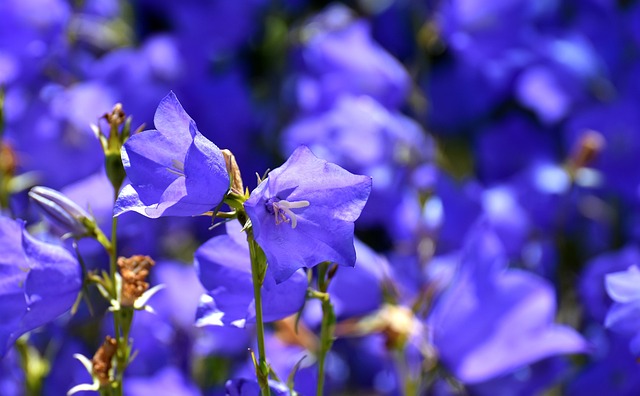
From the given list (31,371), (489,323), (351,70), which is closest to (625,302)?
(489,323)

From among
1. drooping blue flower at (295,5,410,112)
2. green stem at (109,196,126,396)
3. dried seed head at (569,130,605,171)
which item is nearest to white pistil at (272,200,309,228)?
green stem at (109,196,126,396)

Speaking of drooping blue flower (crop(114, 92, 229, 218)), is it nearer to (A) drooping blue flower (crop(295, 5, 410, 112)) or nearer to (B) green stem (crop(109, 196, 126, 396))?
(B) green stem (crop(109, 196, 126, 396))

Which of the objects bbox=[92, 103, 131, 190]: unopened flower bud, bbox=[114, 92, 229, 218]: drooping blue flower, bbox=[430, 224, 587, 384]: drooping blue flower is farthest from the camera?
bbox=[430, 224, 587, 384]: drooping blue flower

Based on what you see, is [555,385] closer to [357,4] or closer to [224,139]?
[224,139]

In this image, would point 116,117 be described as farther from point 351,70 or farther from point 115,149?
point 351,70

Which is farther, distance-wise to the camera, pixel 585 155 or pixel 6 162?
pixel 585 155

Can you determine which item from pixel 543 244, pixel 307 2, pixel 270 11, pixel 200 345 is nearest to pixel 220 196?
pixel 200 345

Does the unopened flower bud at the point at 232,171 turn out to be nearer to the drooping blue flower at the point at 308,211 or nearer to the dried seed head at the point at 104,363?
the drooping blue flower at the point at 308,211
